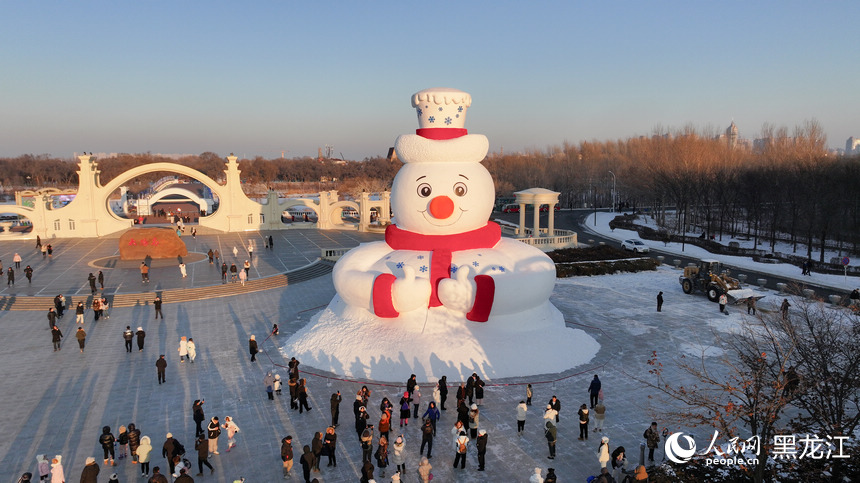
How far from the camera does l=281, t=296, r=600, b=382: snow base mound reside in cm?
1361

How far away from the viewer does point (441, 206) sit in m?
13.6

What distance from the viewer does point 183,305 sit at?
22.0m

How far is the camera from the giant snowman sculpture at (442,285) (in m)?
13.6

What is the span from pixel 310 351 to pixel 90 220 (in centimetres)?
3485

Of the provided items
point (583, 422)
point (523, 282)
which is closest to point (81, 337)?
point (523, 282)

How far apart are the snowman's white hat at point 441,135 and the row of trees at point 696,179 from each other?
30525 mm

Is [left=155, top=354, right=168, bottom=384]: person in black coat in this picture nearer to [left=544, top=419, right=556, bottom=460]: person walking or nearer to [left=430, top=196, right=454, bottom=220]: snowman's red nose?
[left=430, top=196, right=454, bottom=220]: snowman's red nose

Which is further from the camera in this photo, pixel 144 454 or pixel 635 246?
A: pixel 635 246

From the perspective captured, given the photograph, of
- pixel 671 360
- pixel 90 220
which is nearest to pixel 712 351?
pixel 671 360

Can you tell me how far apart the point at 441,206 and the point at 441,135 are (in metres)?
2.01

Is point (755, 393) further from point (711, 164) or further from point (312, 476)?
point (711, 164)

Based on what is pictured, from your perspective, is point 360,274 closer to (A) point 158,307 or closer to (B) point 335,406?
(B) point 335,406

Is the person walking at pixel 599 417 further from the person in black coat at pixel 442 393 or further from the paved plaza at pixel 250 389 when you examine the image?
the person in black coat at pixel 442 393
